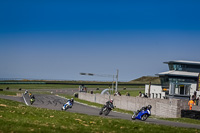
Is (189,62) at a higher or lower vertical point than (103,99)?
higher

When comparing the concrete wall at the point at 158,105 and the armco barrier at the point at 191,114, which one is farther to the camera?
the concrete wall at the point at 158,105

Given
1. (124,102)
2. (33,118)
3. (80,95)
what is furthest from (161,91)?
(33,118)

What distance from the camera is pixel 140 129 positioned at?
1678 centimetres

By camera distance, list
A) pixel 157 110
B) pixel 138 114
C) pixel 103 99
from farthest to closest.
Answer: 1. pixel 103 99
2. pixel 157 110
3. pixel 138 114

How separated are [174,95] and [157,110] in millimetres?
39628

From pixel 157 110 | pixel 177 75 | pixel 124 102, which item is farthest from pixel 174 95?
pixel 157 110

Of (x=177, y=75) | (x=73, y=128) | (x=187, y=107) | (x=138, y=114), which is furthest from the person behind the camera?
(x=177, y=75)

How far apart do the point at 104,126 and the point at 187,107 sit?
19539 mm

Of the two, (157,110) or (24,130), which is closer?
(24,130)

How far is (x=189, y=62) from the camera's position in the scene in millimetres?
85125

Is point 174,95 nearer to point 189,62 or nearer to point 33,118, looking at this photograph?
point 189,62

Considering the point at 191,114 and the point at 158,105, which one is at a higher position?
the point at 158,105

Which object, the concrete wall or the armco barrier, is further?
the concrete wall

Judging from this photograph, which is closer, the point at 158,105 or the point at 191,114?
the point at 191,114
